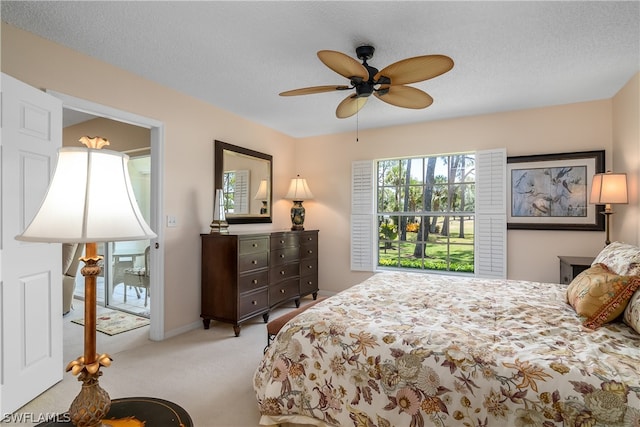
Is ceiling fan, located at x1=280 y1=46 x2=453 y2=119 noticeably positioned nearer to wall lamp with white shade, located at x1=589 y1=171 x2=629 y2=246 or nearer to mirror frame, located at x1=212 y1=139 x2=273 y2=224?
mirror frame, located at x1=212 y1=139 x2=273 y2=224

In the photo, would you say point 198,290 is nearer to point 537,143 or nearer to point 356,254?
point 356,254

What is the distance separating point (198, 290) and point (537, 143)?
4.22m

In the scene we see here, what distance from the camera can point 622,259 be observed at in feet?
6.40

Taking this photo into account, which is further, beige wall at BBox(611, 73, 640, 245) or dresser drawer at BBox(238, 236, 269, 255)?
dresser drawer at BBox(238, 236, 269, 255)

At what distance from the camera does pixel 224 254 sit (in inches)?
133

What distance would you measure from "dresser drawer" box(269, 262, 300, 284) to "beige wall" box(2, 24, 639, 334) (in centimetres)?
73

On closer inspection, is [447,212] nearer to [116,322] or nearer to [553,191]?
[553,191]


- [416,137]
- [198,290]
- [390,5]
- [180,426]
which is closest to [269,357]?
[180,426]

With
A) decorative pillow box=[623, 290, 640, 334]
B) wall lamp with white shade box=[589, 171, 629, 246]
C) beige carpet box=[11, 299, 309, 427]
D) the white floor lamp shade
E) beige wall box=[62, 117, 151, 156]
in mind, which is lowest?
beige carpet box=[11, 299, 309, 427]

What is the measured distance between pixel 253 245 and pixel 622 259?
3022 mm

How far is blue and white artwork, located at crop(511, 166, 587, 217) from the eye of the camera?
138 inches

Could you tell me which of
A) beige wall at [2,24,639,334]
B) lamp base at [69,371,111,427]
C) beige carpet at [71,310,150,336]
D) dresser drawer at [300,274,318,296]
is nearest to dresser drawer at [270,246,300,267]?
dresser drawer at [300,274,318,296]

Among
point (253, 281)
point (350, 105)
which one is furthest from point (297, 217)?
point (350, 105)

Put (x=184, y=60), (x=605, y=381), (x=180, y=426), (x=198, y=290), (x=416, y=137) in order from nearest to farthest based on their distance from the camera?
(x=180, y=426), (x=605, y=381), (x=184, y=60), (x=198, y=290), (x=416, y=137)
